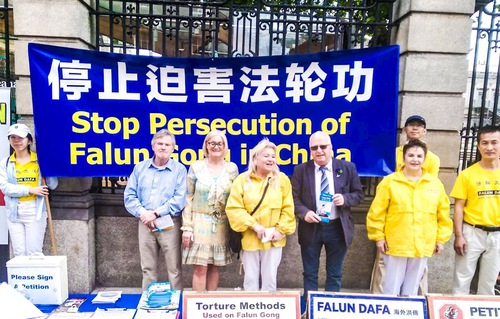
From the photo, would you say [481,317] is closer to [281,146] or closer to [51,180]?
[281,146]

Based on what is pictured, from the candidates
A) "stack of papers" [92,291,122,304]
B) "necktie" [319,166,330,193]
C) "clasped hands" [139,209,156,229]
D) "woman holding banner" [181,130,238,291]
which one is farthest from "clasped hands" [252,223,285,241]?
"stack of papers" [92,291,122,304]

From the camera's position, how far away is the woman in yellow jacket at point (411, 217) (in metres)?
3.50

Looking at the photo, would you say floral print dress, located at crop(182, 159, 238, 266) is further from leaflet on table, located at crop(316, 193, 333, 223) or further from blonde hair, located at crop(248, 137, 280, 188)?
leaflet on table, located at crop(316, 193, 333, 223)

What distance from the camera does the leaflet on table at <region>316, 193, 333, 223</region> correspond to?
140 inches

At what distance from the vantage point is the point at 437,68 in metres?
4.59

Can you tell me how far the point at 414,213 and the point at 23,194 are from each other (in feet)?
14.0

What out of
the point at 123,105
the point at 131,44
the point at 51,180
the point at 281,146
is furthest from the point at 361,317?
the point at 131,44

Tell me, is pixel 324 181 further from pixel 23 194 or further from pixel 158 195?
pixel 23 194

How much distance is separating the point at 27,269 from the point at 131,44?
135 inches

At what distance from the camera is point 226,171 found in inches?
147

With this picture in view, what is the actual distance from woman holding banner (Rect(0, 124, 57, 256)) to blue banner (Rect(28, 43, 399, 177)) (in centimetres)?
17

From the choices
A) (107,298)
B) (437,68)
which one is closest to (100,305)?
(107,298)

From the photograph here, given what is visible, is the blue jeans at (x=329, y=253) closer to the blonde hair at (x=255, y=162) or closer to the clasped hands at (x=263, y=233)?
the clasped hands at (x=263, y=233)

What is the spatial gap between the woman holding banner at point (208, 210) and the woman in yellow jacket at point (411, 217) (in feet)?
5.13
